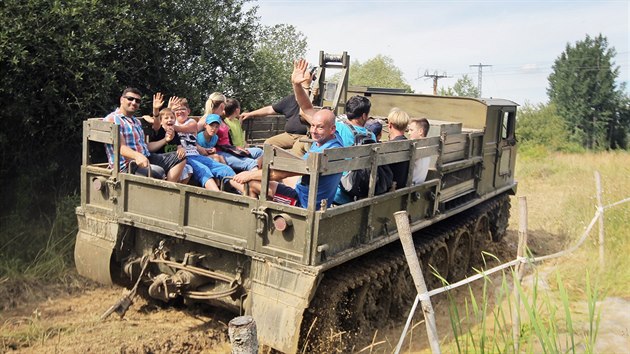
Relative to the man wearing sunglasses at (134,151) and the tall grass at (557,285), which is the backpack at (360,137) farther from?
the tall grass at (557,285)

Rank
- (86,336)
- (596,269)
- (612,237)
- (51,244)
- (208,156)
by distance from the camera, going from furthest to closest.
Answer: (612,237)
(596,269)
(51,244)
(208,156)
(86,336)

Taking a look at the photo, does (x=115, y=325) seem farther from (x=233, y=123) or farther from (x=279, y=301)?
(x=233, y=123)

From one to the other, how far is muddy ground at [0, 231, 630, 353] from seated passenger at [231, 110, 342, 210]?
1.26 m

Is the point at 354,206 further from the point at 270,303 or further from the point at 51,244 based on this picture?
the point at 51,244

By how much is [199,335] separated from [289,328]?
1.32m

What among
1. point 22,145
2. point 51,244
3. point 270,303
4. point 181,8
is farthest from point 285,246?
point 181,8

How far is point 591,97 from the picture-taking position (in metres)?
44.0

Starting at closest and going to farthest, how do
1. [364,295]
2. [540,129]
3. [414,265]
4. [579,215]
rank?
1. [414,265]
2. [364,295]
3. [579,215]
4. [540,129]

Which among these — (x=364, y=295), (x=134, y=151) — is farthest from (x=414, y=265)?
(x=134, y=151)

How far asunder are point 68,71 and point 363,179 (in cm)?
423

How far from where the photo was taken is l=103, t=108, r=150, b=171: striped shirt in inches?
213

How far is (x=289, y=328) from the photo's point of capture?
439 cm

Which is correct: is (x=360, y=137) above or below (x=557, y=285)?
above

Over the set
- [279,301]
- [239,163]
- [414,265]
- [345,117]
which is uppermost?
[345,117]
